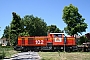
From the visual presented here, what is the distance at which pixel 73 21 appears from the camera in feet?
169

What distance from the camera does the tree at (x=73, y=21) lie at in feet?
167

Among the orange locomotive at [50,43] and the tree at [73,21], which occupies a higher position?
the tree at [73,21]

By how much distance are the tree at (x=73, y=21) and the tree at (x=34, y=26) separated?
130ft

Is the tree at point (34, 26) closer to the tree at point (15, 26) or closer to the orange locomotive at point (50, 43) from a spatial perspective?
the tree at point (15, 26)

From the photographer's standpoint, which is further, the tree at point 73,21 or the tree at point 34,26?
the tree at point 34,26

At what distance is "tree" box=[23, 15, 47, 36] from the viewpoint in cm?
9234

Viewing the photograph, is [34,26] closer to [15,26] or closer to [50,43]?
[15,26]

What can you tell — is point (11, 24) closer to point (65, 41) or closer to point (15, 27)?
point (15, 27)

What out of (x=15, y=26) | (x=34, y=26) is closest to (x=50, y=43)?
(x=15, y=26)

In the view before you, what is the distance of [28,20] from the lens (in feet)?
310

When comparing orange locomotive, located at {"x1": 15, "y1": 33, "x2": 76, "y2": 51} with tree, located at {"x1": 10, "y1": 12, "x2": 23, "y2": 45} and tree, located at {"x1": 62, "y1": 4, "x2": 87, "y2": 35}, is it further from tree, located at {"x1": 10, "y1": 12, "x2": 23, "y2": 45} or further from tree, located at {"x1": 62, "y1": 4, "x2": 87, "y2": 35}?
tree, located at {"x1": 10, "y1": 12, "x2": 23, "y2": 45}

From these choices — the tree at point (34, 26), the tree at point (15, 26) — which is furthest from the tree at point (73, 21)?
the tree at point (34, 26)

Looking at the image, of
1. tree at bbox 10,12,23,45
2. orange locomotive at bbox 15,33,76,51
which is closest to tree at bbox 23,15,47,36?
tree at bbox 10,12,23,45

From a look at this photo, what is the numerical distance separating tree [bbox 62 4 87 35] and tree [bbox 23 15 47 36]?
3953cm
